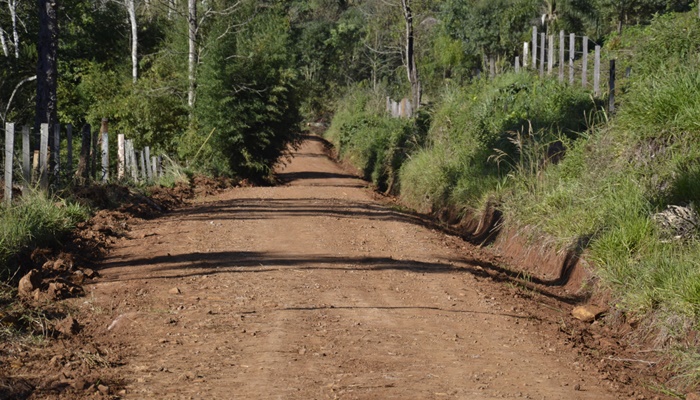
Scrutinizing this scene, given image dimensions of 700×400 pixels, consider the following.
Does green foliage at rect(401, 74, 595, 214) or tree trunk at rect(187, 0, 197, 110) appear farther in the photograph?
tree trunk at rect(187, 0, 197, 110)

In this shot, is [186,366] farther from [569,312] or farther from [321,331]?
[569,312]

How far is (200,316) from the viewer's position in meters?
7.96

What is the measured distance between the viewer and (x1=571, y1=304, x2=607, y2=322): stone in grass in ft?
29.9

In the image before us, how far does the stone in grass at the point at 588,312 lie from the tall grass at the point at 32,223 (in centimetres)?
554

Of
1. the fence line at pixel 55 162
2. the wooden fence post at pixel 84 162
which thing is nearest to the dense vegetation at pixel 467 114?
the fence line at pixel 55 162

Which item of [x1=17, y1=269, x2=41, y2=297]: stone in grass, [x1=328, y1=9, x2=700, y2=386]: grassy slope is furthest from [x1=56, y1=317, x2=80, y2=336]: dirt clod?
[x1=328, y1=9, x2=700, y2=386]: grassy slope

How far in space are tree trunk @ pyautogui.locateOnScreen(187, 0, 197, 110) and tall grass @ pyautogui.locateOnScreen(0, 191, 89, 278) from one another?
14.9 meters

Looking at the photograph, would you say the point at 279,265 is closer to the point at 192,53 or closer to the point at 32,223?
the point at 32,223

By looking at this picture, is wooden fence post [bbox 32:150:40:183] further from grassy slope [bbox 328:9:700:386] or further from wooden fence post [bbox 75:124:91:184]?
grassy slope [bbox 328:9:700:386]

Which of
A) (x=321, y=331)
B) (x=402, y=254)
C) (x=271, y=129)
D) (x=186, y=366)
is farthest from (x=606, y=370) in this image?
(x=271, y=129)

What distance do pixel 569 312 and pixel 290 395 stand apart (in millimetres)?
4349

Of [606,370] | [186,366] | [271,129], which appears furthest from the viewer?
[271,129]

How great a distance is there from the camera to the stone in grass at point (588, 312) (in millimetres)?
9117

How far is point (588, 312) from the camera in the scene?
361 inches
